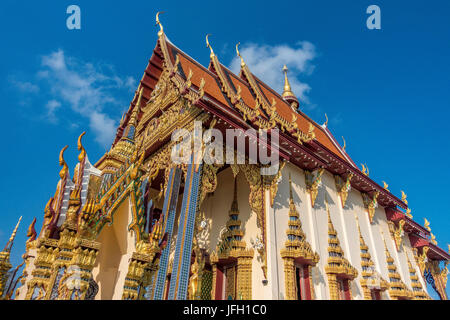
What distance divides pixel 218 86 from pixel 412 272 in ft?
30.8

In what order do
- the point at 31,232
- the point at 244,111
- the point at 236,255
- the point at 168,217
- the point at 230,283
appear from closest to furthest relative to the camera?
the point at 31,232
the point at 168,217
the point at 236,255
the point at 230,283
the point at 244,111

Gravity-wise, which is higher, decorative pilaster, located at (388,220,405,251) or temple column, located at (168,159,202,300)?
decorative pilaster, located at (388,220,405,251)

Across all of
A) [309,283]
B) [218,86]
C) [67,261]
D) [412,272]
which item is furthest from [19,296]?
[412,272]

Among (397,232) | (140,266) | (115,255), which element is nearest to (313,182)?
(397,232)

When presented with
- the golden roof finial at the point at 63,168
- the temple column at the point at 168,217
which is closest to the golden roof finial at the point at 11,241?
the temple column at the point at 168,217

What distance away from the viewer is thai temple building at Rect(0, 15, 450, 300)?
3404 mm

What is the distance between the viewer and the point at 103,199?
3.77m

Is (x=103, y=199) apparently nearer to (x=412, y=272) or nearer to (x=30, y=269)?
(x=30, y=269)

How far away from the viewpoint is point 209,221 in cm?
910

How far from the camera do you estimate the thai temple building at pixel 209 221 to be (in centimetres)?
340

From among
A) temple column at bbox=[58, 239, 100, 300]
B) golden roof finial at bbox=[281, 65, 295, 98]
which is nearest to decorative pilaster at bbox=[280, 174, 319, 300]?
temple column at bbox=[58, 239, 100, 300]

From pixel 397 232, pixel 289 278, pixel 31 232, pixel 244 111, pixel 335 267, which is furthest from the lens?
pixel 397 232

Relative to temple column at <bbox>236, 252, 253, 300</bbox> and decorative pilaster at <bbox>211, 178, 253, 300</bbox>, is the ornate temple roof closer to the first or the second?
decorative pilaster at <bbox>211, 178, 253, 300</bbox>

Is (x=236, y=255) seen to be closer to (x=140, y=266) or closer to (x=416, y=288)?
(x=140, y=266)
